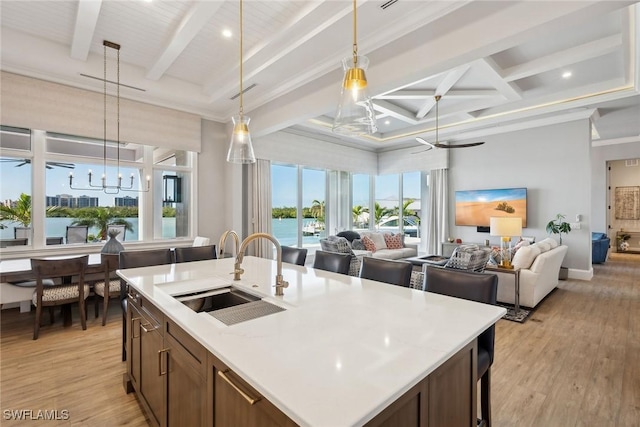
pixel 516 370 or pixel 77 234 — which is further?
pixel 77 234

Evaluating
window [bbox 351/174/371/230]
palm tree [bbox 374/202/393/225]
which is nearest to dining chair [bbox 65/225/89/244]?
window [bbox 351/174/371/230]

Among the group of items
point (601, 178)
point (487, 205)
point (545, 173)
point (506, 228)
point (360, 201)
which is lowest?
point (506, 228)

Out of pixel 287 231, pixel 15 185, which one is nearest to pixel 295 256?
pixel 15 185

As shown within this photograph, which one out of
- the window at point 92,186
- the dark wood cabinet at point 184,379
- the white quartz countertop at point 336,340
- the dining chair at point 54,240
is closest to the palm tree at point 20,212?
the window at point 92,186

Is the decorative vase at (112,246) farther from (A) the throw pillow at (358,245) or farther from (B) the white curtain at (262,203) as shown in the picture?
(A) the throw pillow at (358,245)

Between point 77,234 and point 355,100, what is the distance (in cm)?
468

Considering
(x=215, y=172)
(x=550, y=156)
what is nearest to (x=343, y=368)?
(x=215, y=172)

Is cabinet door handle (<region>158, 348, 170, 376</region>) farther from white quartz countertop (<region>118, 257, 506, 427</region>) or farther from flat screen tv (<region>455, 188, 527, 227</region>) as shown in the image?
flat screen tv (<region>455, 188, 527, 227</region>)

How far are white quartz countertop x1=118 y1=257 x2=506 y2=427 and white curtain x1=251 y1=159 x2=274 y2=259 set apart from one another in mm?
4057

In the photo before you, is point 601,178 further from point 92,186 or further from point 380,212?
point 92,186

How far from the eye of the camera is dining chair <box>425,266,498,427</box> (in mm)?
1703

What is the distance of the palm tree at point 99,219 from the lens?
14.6 feet

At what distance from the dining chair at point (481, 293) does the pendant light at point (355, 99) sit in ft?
3.51

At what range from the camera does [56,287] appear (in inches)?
135
